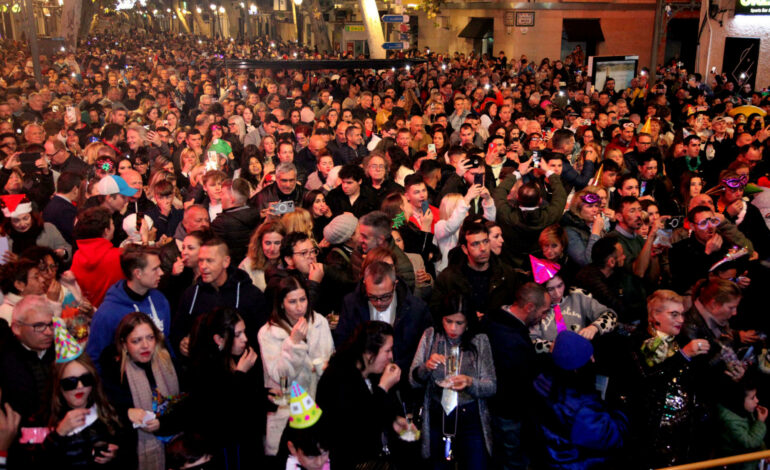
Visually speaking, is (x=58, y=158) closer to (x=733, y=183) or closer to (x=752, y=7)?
(x=733, y=183)

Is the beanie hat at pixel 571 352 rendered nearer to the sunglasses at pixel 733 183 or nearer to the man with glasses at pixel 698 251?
the man with glasses at pixel 698 251

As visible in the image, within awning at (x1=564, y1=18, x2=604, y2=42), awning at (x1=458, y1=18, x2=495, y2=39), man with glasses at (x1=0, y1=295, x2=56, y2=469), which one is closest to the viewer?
man with glasses at (x1=0, y1=295, x2=56, y2=469)

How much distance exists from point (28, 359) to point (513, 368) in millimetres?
2881

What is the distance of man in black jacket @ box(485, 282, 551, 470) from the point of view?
4031mm

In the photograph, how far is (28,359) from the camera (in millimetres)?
3844

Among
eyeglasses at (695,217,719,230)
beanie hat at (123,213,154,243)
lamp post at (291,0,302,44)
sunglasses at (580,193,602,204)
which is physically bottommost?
beanie hat at (123,213,154,243)

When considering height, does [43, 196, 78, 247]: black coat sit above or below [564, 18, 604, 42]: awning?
below

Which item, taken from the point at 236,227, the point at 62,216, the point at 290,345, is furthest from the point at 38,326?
the point at 62,216

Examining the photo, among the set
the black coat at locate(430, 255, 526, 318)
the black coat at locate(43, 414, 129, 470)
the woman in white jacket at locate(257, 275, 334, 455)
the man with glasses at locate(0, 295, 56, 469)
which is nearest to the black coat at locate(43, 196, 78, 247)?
the man with glasses at locate(0, 295, 56, 469)

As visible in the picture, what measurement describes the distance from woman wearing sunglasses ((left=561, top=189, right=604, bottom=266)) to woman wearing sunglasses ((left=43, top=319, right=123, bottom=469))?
3916 millimetres

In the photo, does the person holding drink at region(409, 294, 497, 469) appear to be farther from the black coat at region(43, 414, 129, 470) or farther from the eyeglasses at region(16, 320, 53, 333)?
the eyeglasses at region(16, 320, 53, 333)

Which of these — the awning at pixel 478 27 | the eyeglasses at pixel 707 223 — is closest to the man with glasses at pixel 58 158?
the eyeglasses at pixel 707 223

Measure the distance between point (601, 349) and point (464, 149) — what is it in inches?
150

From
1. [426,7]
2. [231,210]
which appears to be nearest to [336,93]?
[231,210]
